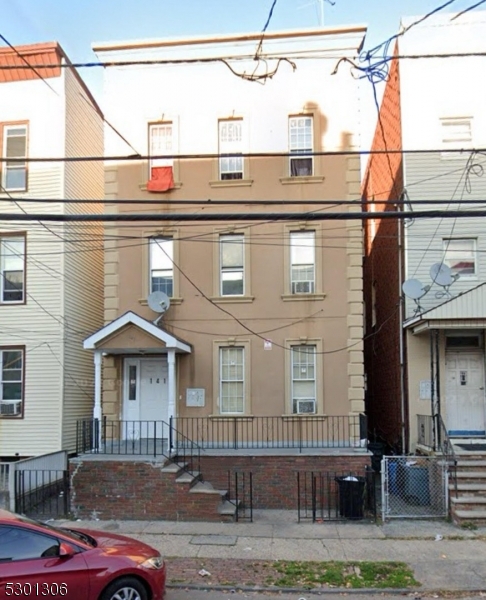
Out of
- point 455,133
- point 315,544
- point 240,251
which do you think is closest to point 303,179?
point 240,251

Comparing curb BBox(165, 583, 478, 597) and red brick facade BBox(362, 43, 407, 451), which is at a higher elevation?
red brick facade BBox(362, 43, 407, 451)

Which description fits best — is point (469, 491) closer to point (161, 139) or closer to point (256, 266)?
point (256, 266)

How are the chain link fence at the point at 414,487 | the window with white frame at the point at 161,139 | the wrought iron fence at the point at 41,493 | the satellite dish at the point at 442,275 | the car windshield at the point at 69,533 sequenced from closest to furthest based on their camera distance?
the car windshield at the point at 69,533
the chain link fence at the point at 414,487
the wrought iron fence at the point at 41,493
the satellite dish at the point at 442,275
the window with white frame at the point at 161,139

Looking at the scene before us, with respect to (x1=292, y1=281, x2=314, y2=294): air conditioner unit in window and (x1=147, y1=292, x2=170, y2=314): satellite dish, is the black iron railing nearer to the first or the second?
(x1=147, y1=292, x2=170, y2=314): satellite dish

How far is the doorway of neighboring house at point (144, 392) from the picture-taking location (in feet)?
50.3

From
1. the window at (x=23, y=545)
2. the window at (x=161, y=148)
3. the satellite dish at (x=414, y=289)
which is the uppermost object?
the window at (x=161, y=148)

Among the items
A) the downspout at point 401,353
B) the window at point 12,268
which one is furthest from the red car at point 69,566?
the window at point 12,268

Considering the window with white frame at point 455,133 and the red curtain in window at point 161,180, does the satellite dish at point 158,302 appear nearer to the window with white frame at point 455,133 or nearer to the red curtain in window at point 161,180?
the red curtain in window at point 161,180

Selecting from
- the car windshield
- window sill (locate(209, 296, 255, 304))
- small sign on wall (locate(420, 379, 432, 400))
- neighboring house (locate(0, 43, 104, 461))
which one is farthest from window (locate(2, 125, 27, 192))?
the car windshield

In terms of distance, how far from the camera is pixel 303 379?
49.2 feet

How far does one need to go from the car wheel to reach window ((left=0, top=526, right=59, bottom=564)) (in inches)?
28.3

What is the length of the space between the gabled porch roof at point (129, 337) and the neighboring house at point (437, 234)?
6081 millimetres

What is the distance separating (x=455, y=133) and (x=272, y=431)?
9.08 m

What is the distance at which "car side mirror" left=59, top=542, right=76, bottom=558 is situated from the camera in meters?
6.11
